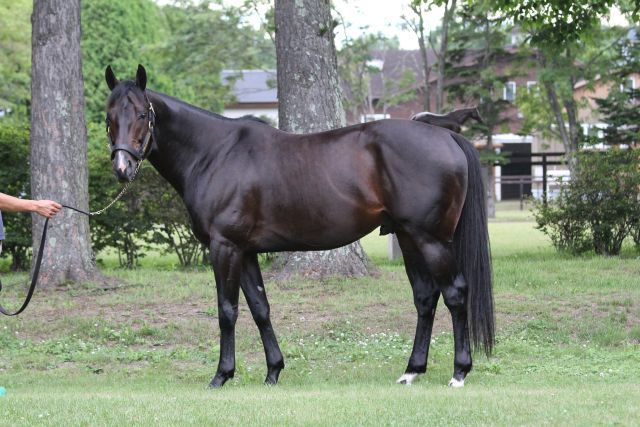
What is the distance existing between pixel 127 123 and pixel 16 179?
29.0ft

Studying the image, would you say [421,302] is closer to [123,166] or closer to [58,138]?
[123,166]

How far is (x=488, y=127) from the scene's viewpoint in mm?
36781

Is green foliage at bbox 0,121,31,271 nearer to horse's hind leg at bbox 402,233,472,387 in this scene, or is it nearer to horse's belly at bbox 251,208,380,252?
horse's belly at bbox 251,208,380,252

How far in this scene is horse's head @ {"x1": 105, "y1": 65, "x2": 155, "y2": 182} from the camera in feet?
22.9

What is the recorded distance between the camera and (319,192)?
7301 millimetres


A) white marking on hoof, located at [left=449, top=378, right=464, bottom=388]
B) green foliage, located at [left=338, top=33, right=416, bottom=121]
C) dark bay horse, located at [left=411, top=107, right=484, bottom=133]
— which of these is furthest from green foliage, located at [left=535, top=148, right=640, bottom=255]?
green foliage, located at [left=338, top=33, right=416, bottom=121]

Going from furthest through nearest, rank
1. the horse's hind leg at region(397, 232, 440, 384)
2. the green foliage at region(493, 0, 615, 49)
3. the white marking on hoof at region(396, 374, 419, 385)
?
the green foliage at region(493, 0, 615, 49) → the horse's hind leg at region(397, 232, 440, 384) → the white marking on hoof at region(396, 374, 419, 385)

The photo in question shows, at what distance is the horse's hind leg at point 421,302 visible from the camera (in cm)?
765

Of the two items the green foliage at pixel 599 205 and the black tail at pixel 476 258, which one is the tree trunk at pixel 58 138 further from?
the green foliage at pixel 599 205

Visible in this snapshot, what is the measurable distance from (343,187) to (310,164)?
0.32 metres

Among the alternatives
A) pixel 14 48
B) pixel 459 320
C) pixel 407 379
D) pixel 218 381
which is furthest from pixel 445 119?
pixel 14 48

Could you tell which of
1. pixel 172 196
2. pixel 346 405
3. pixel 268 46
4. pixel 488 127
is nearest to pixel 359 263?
pixel 172 196

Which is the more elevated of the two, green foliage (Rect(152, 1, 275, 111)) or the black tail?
green foliage (Rect(152, 1, 275, 111))

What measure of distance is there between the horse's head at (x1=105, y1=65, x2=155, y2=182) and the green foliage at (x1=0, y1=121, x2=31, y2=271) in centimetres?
833
